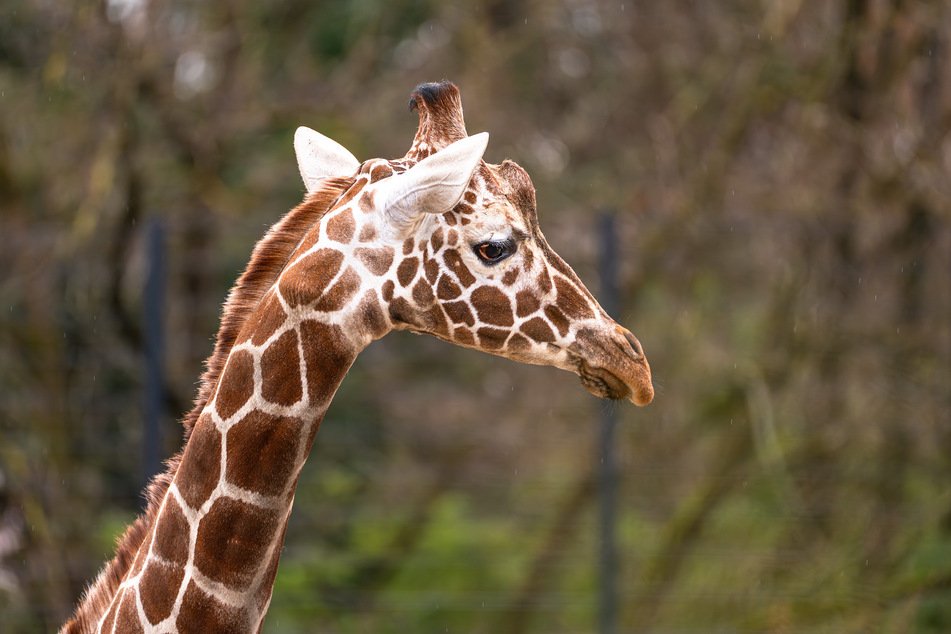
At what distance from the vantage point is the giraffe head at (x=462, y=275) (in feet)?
6.35

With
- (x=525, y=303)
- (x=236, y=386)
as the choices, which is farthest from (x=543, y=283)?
(x=236, y=386)

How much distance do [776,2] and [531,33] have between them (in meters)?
1.83

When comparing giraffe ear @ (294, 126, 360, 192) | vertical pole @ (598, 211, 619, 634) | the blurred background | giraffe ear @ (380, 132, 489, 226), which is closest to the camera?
giraffe ear @ (380, 132, 489, 226)

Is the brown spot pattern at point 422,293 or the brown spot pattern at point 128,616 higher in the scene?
the brown spot pattern at point 422,293

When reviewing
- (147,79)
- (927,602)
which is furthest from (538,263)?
(147,79)

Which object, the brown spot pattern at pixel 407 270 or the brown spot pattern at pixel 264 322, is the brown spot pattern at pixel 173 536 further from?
the brown spot pattern at pixel 407 270

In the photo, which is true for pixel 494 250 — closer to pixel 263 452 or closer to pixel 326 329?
pixel 326 329

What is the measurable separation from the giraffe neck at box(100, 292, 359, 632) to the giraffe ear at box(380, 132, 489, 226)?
304 millimetres

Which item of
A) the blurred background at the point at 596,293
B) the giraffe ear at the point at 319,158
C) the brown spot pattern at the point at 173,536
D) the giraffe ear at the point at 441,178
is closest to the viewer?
the giraffe ear at the point at 441,178

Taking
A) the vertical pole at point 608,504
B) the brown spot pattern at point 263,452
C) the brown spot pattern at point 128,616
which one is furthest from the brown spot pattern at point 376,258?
the vertical pole at point 608,504

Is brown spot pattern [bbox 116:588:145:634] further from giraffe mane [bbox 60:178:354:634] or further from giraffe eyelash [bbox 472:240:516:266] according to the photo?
giraffe eyelash [bbox 472:240:516:266]

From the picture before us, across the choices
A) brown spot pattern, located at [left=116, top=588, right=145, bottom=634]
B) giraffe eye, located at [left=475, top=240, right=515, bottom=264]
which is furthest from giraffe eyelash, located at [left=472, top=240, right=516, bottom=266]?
brown spot pattern, located at [left=116, top=588, right=145, bottom=634]

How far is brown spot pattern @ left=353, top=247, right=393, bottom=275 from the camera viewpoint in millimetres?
1947

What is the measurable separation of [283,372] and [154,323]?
3003mm
